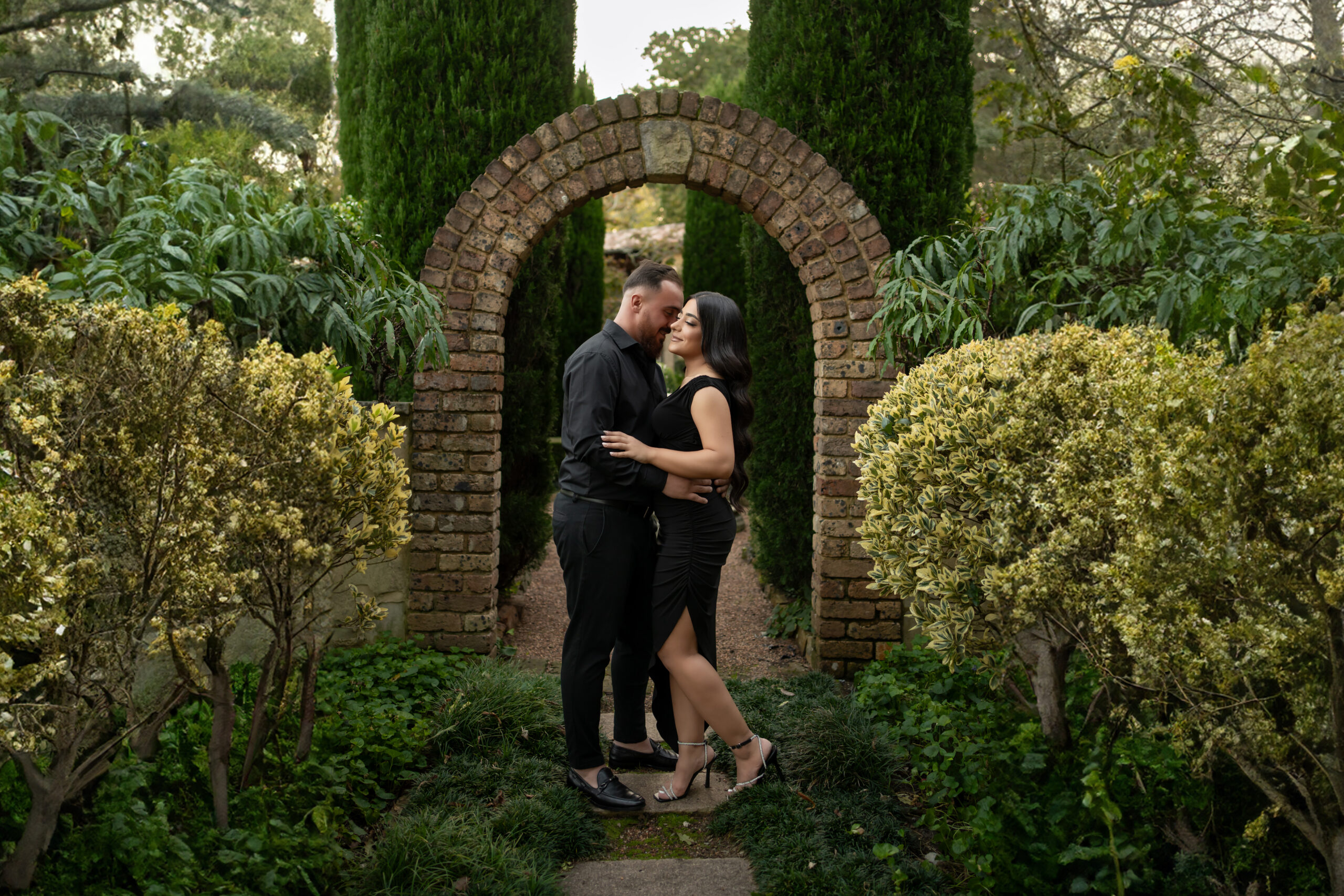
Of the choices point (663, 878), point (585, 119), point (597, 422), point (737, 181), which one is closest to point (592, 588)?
point (597, 422)

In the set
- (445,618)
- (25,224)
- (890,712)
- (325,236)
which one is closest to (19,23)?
(25,224)

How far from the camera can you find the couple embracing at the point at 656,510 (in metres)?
3.04

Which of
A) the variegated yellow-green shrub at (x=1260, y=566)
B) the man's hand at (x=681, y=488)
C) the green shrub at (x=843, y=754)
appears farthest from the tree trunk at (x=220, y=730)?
the variegated yellow-green shrub at (x=1260, y=566)

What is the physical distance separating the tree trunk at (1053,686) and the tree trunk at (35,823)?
8.52ft

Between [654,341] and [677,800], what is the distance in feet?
5.25

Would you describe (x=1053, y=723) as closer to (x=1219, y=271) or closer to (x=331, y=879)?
(x=1219, y=271)

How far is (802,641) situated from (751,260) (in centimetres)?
235

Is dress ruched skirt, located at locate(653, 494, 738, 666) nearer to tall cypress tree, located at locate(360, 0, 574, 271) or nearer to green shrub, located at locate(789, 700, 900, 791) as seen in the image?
green shrub, located at locate(789, 700, 900, 791)

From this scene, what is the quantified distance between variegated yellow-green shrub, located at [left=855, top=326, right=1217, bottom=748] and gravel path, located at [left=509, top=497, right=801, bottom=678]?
6.65 feet

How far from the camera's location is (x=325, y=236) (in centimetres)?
389

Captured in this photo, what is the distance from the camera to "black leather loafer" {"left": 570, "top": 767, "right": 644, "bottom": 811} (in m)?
3.10

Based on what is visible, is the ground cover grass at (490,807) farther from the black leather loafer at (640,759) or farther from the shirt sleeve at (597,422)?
the shirt sleeve at (597,422)

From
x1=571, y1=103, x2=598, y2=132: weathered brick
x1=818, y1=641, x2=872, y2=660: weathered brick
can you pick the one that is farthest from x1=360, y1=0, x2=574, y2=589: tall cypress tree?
x1=818, y1=641, x2=872, y2=660: weathered brick

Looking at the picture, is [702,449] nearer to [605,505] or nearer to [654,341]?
[605,505]
